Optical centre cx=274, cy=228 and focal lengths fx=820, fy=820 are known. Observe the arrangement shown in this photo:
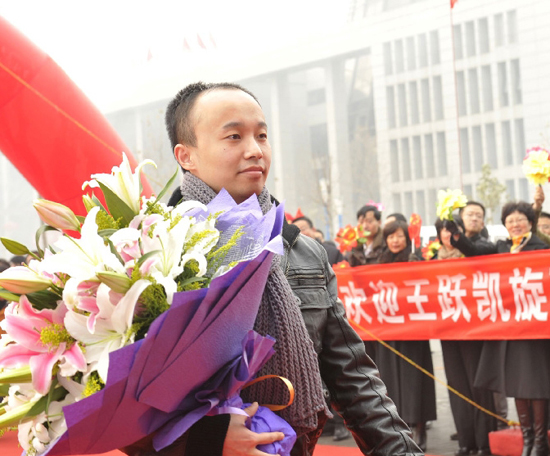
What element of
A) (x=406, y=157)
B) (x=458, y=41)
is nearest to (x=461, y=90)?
(x=458, y=41)

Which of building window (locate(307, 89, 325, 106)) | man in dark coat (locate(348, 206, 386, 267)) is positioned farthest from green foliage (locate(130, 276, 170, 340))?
building window (locate(307, 89, 325, 106))

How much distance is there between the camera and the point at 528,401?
515cm

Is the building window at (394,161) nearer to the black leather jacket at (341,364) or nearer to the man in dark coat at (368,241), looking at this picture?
the man in dark coat at (368,241)

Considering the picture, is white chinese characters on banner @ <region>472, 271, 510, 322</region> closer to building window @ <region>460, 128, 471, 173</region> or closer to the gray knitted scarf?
the gray knitted scarf

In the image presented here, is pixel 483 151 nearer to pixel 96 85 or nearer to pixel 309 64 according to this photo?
pixel 309 64

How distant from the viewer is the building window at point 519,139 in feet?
81.1

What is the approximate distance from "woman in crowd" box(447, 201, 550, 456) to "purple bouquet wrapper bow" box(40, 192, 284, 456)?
4.00 metres

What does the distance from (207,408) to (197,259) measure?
0.27 metres

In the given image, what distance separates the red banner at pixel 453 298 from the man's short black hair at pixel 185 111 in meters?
3.62

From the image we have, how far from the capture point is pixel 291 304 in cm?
169

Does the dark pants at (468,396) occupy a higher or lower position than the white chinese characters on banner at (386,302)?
lower

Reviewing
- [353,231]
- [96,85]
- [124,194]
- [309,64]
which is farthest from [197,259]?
[309,64]

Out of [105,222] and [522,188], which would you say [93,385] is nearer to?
[105,222]

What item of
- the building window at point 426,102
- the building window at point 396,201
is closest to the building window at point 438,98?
the building window at point 426,102
